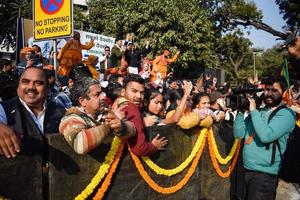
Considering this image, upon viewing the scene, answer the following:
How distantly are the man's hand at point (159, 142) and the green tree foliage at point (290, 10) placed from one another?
78.7 ft

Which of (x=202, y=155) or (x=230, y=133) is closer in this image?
(x=202, y=155)

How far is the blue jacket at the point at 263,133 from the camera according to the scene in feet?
13.6

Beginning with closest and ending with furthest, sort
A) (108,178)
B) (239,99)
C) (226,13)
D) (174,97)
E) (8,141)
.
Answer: (8,141), (108,178), (239,99), (174,97), (226,13)

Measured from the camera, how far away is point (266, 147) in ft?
14.2

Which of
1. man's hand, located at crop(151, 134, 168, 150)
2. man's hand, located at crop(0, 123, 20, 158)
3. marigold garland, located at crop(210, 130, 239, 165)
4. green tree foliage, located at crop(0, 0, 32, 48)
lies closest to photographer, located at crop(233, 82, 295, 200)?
marigold garland, located at crop(210, 130, 239, 165)

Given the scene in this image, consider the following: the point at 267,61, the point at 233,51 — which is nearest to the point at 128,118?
the point at 233,51

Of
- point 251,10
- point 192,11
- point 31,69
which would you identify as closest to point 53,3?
point 31,69

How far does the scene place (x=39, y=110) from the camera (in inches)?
137

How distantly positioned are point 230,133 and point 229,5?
30129 millimetres

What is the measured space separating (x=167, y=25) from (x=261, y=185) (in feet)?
64.0

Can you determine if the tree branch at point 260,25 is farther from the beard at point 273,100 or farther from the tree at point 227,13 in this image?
the beard at point 273,100

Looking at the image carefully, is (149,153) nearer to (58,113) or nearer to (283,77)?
(58,113)

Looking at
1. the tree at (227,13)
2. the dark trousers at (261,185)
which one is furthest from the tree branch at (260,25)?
the dark trousers at (261,185)

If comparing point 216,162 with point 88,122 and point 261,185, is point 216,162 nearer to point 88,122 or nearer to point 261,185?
point 261,185
